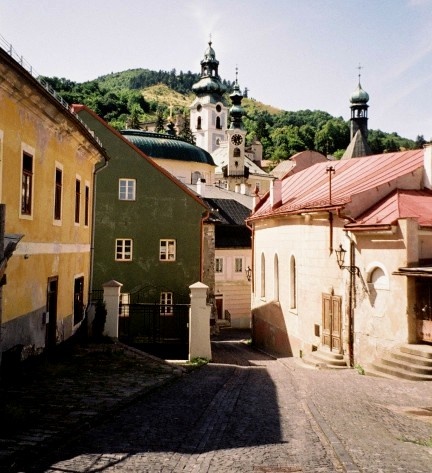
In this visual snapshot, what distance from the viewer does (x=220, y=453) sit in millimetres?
6910

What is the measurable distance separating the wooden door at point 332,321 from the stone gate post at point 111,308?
687 centimetres

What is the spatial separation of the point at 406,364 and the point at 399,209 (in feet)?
14.3

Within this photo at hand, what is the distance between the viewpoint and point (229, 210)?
3866cm

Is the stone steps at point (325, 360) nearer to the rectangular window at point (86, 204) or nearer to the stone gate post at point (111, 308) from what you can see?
the stone gate post at point (111, 308)

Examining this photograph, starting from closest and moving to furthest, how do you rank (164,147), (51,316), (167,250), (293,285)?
(51,316) < (293,285) < (167,250) < (164,147)

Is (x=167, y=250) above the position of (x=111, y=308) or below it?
above

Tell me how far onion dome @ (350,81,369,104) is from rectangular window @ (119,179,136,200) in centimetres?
3980

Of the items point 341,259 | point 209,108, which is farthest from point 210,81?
point 341,259

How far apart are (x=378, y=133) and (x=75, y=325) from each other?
156 m

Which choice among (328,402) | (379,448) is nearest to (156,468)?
(379,448)

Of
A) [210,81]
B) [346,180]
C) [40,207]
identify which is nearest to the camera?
[40,207]

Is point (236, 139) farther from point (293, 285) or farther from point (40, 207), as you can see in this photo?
point (40, 207)

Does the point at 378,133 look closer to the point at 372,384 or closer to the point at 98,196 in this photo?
the point at 98,196

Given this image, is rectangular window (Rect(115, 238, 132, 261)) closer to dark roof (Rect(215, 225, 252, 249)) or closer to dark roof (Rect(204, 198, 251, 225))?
dark roof (Rect(215, 225, 252, 249))
